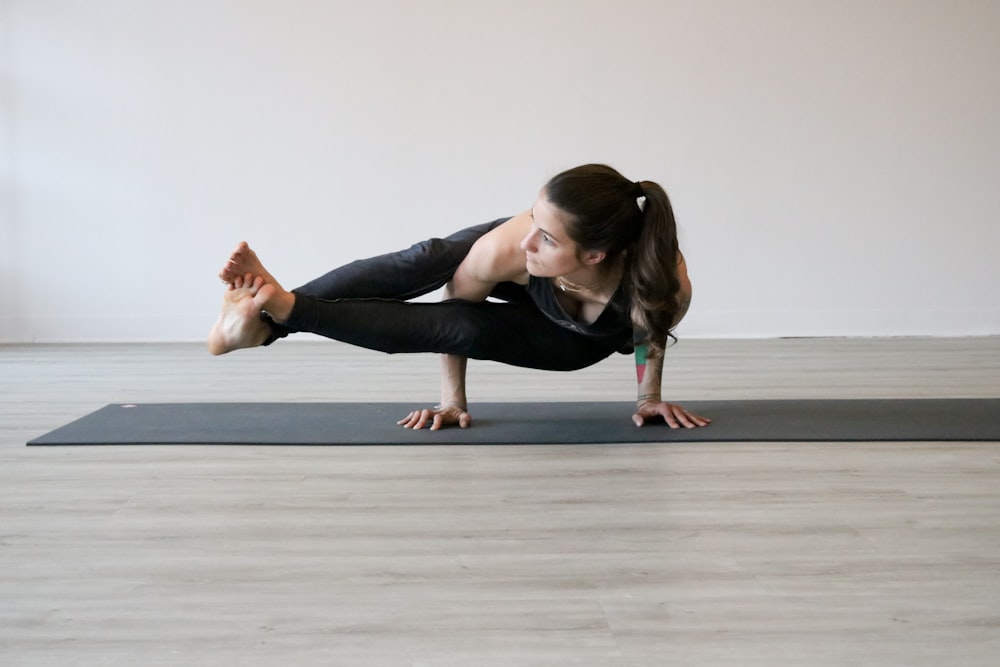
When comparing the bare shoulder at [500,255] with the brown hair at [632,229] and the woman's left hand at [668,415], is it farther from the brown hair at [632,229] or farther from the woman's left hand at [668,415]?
the woman's left hand at [668,415]

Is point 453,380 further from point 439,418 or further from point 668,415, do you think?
point 668,415

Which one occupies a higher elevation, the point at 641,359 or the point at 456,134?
the point at 456,134

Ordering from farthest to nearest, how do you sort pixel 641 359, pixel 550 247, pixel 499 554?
1. pixel 641 359
2. pixel 550 247
3. pixel 499 554

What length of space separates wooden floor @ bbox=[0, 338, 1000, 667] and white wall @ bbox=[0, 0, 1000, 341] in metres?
2.03

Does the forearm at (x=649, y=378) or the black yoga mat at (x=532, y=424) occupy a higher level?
the forearm at (x=649, y=378)

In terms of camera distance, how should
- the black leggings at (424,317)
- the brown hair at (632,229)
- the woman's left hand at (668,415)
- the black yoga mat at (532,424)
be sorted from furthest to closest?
1. the woman's left hand at (668,415)
2. the black yoga mat at (532,424)
3. the black leggings at (424,317)
4. the brown hair at (632,229)

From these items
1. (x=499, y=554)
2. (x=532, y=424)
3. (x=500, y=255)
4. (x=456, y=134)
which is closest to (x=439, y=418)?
(x=532, y=424)

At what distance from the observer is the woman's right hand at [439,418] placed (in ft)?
9.20

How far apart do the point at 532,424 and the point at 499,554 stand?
1.05 meters

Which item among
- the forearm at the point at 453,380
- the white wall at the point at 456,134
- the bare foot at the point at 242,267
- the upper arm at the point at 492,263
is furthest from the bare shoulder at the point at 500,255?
the white wall at the point at 456,134

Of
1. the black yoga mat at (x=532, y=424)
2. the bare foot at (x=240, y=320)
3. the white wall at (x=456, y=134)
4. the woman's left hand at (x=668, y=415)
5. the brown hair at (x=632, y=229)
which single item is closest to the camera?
the brown hair at (x=632, y=229)

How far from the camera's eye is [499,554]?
5.92 feet

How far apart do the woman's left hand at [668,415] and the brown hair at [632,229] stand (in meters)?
0.39

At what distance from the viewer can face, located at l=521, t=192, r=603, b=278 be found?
2312 millimetres
